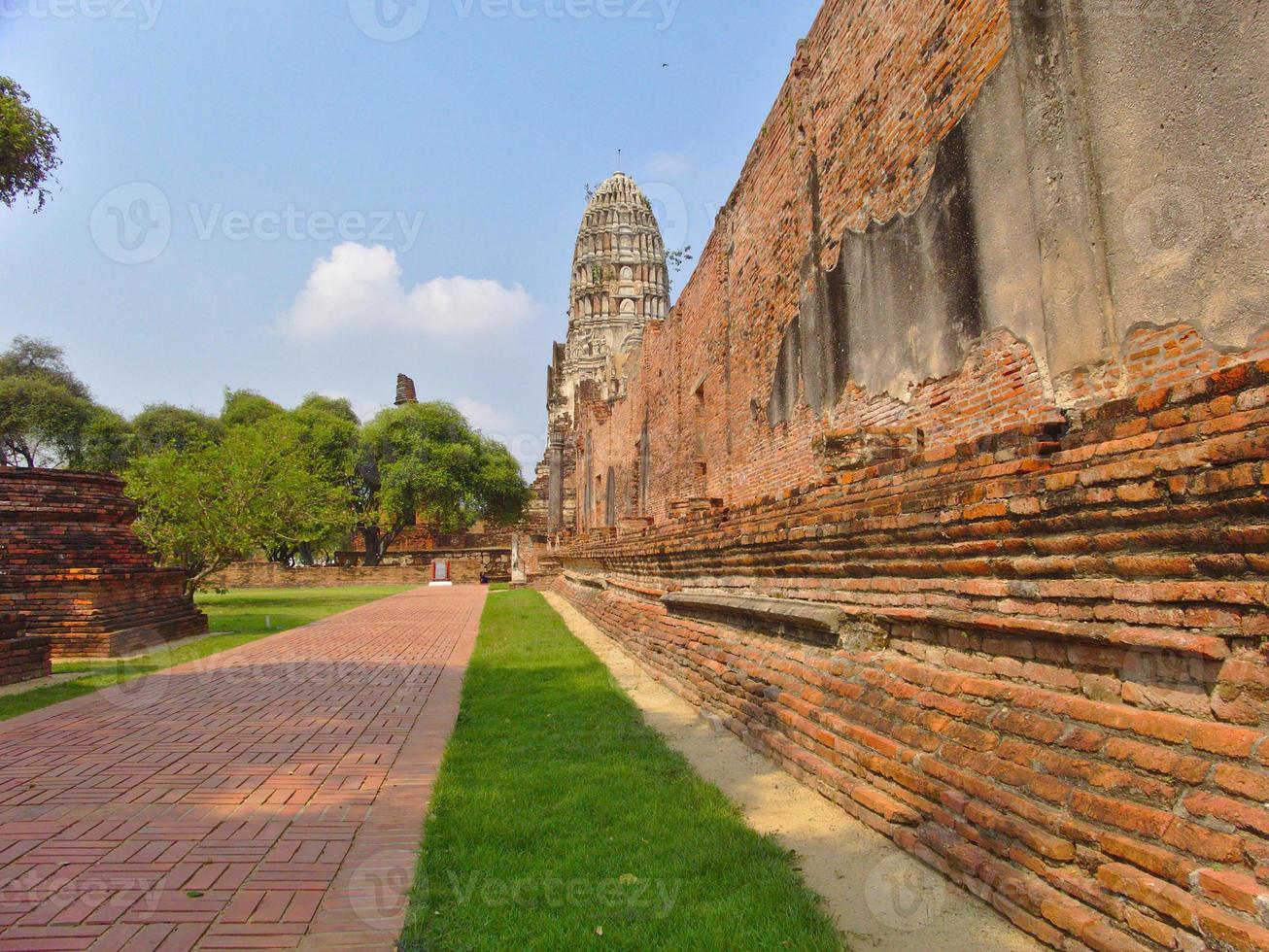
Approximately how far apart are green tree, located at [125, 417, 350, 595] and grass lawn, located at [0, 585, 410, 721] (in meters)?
1.32

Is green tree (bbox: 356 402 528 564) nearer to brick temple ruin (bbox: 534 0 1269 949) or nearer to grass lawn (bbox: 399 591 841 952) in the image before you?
brick temple ruin (bbox: 534 0 1269 949)

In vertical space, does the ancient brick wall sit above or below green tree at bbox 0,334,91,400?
below

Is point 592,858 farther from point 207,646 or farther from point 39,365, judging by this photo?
point 39,365

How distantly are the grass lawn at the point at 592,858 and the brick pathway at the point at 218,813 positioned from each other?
0.20m

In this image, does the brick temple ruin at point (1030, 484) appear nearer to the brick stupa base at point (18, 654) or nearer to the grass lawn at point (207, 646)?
the grass lawn at point (207, 646)

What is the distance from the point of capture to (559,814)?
11.7ft

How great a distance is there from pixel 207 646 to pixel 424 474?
2671cm

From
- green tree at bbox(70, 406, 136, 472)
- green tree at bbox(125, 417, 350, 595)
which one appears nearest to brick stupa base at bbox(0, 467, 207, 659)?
green tree at bbox(125, 417, 350, 595)

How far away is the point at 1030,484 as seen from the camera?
106 inches

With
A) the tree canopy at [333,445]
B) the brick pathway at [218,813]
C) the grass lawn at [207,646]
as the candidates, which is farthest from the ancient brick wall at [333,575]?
the brick pathway at [218,813]

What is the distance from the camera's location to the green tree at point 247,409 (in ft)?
134

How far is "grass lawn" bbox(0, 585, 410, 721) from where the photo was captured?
6.67m

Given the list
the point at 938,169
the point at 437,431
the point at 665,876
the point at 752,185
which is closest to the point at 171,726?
the point at 665,876

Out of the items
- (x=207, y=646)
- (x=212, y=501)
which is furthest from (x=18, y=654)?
(x=212, y=501)
